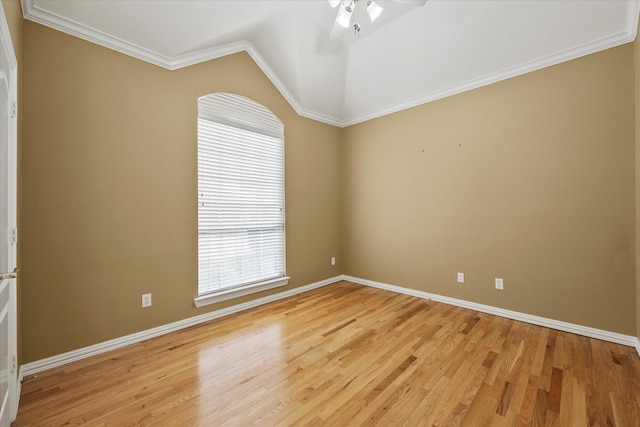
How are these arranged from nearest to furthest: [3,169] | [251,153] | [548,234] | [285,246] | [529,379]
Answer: [3,169]
[529,379]
[548,234]
[251,153]
[285,246]

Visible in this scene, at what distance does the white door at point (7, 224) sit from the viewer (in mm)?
1380

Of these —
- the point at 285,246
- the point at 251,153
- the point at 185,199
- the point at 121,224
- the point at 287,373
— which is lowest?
the point at 287,373

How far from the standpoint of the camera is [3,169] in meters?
1.44

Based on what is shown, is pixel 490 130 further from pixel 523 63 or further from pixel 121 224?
pixel 121 224

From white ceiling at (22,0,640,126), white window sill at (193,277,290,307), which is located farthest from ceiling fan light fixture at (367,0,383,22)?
white window sill at (193,277,290,307)

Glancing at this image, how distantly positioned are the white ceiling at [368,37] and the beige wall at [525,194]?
24 cm

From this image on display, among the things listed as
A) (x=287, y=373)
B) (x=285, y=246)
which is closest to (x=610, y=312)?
(x=287, y=373)

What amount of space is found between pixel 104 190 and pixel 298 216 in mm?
2271

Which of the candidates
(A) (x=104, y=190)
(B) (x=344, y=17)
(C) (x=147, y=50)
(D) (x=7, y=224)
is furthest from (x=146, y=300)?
(B) (x=344, y=17)

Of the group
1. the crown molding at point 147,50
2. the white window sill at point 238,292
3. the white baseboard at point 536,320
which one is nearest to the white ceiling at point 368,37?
the crown molding at point 147,50

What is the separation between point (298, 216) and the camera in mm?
3961

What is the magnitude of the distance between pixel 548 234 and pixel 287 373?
2.89m

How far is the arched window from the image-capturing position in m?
2.99

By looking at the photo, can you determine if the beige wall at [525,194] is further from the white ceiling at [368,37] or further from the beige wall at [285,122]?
the white ceiling at [368,37]
